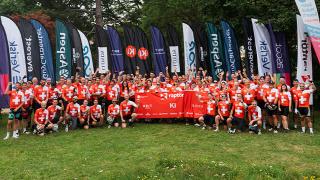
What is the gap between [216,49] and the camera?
60.7ft

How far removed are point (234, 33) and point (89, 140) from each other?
8.66 meters

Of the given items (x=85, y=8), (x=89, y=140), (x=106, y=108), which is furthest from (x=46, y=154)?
(x=85, y=8)

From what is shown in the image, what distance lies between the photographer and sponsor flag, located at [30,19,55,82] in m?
17.6

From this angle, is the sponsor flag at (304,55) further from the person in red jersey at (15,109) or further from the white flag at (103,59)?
the person in red jersey at (15,109)

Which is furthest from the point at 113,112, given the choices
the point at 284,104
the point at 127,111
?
the point at 284,104

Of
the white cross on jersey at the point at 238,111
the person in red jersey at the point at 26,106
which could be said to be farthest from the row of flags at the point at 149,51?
the white cross on jersey at the point at 238,111

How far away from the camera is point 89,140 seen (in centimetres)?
1298

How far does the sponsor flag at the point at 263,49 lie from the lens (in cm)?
1738

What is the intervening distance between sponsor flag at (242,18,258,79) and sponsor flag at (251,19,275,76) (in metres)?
0.27

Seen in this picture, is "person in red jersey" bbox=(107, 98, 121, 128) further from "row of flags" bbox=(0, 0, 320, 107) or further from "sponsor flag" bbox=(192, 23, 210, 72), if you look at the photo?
"sponsor flag" bbox=(192, 23, 210, 72)

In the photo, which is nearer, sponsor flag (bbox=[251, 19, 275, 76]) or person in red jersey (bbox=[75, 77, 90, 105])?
person in red jersey (bbox=[75, 77, 90, 105])

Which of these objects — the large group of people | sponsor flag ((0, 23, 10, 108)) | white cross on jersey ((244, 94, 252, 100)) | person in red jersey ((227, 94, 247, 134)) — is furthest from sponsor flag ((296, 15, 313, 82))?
sponsor flag ((0, 23, 10, 108))

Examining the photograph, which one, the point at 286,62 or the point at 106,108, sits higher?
the point at 286,62

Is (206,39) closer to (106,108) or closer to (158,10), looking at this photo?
(106,108)
